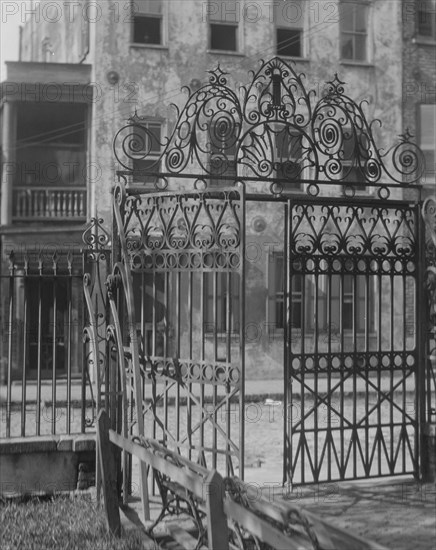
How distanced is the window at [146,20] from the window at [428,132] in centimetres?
716

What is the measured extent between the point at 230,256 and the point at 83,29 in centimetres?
1642

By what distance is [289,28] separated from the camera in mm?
22500

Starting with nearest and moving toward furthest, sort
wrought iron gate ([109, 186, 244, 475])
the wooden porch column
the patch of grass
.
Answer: the patch of grass → wrought iron gate ([109, 186, 244, 475]) → the wooden porch column

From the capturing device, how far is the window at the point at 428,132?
22656 millimetres

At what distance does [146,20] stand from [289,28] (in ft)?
12.4

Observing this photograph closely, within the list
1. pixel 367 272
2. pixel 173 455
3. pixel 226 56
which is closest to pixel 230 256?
pixel 367 272

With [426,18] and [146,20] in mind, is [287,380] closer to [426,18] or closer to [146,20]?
[146,20]

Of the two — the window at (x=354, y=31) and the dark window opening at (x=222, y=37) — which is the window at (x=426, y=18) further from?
the dark window opening at (x=222, y=37)

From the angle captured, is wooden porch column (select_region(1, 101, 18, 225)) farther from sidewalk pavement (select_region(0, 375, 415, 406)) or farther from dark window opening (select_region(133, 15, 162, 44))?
sidewalk pavement (select_region(0, 375, 415, 406))

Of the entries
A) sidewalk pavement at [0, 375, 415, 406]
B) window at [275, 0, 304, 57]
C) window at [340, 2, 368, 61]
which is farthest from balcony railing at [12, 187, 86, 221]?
window at [340, 2, 368, 61]

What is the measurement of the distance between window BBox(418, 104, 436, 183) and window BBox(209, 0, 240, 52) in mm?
5242

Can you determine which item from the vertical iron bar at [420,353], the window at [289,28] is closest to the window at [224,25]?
the window at [289,28]

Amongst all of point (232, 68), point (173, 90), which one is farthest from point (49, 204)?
point (232, 68)

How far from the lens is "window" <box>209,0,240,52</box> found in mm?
21969
